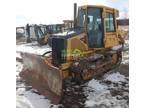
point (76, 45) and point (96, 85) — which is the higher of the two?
point (76, 45)

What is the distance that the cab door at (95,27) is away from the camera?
11.4 feet

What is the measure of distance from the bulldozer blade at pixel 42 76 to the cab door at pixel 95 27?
52 centimetres

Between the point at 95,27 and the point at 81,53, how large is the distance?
0.31 metres

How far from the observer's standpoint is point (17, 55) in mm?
3439

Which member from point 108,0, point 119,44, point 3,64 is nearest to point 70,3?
point 108,0

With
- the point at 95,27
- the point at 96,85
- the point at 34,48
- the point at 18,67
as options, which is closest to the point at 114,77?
the point at 96,85

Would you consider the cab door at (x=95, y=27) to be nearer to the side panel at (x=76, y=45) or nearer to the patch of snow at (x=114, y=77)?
the side panel at (x=76, y=45)

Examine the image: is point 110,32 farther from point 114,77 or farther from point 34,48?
point 34,48

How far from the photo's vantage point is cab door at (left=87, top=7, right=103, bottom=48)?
347 centimetres

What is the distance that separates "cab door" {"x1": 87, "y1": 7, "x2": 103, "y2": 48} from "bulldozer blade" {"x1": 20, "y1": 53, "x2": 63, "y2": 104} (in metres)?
0.52

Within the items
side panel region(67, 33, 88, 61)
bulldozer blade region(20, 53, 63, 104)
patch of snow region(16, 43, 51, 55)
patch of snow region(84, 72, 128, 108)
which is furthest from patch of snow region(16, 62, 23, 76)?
patch of snow region(84, 72, 128, 108)

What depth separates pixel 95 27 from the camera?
11.5ft
